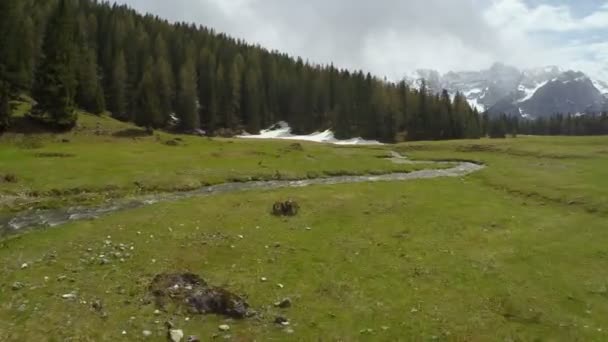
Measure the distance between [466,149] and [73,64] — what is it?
72131 millimetres

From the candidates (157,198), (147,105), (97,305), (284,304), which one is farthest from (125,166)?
(147,105)

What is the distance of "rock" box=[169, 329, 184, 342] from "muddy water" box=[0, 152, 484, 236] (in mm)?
17818

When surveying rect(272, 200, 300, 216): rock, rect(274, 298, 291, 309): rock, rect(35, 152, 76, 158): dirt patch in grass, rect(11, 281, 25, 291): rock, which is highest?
rect(35, 152, 76, 158): dirt patch in grass

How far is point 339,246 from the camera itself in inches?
1179

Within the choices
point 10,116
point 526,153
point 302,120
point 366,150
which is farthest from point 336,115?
point 10,116

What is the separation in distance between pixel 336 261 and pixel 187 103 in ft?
402

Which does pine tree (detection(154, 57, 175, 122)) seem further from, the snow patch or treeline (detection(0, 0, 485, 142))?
the snow patch

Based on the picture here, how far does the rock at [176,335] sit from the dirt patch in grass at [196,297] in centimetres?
161

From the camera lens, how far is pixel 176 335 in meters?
18.3

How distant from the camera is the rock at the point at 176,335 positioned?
18.1 metres

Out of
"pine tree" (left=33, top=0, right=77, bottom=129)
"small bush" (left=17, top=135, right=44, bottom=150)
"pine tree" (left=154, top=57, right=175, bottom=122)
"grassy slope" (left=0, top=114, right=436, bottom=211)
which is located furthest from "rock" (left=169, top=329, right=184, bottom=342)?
"pine tree" (left=154, top=57, right=175, bottom=122)

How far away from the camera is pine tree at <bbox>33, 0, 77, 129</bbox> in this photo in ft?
266

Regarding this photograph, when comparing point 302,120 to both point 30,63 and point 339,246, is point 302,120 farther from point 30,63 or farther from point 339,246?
point 339,246

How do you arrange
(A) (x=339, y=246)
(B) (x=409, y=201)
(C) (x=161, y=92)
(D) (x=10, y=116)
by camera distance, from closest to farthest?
(A) (x=339, y=246), (B) (x=409, y=201), (D) (x=10, y=116), (C) (x=161, y=92)
